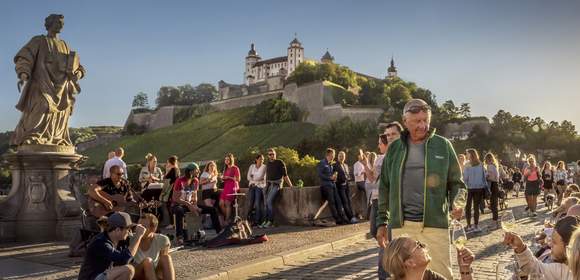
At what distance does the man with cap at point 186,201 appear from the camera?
10383 mm

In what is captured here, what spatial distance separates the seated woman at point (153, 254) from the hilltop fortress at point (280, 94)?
7402cm

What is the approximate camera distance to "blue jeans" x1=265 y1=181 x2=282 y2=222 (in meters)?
13.3

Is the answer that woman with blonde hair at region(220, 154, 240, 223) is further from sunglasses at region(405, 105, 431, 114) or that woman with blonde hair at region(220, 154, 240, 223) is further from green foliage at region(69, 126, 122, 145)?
green foliage at region(69, 126, 122, 145)

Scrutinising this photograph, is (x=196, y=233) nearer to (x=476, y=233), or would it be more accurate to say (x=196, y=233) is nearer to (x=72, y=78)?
(x=72, y=78)

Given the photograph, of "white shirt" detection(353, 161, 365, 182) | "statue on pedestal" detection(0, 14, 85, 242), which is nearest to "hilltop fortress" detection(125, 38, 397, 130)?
"white shirt" detection(353, 161, 365, 182)

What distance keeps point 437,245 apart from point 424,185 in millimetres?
425

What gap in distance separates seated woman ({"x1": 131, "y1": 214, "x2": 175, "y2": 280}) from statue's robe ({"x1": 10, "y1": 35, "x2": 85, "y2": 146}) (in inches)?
237

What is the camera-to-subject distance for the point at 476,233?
1152 centimetres

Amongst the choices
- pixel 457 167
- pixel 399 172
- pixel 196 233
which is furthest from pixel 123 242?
pixel 196 233

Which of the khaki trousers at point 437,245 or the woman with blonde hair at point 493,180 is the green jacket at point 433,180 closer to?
the khaki trousers at point 437,245

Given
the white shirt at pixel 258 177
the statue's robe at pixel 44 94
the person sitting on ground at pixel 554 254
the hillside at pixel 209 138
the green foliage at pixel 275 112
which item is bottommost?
the person sitting on ground at pixel 554 254

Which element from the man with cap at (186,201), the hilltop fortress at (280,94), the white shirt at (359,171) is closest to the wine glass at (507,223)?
the man with cap at (186,201)

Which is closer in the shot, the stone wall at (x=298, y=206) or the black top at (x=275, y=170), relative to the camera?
the black top at (x=275, y=170)

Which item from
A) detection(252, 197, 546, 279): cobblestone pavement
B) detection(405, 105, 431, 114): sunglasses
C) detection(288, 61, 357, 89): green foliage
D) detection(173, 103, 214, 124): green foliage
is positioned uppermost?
detection(288, 61, 357, 89): green foliage
